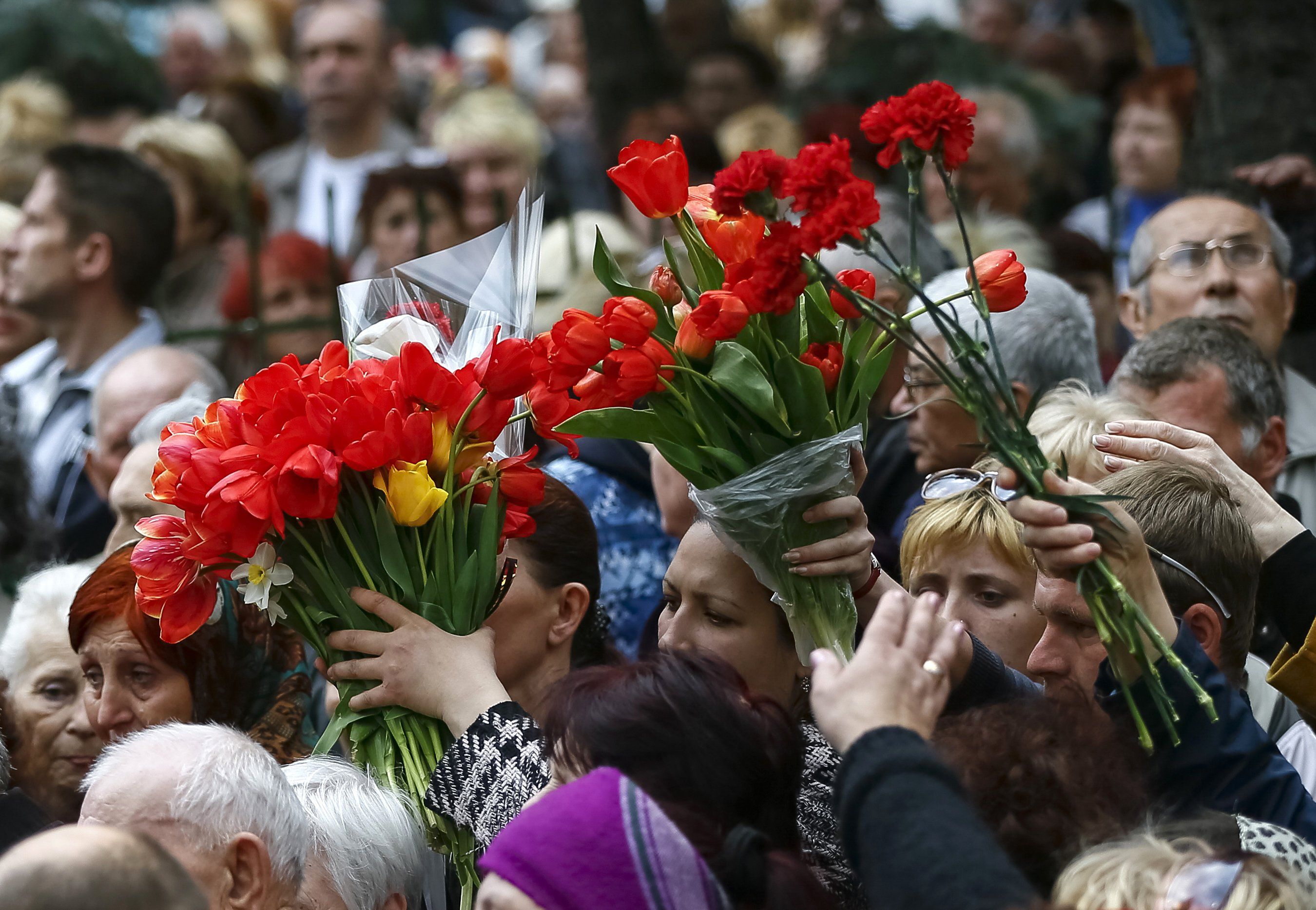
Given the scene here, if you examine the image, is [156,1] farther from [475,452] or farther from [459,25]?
[475,452]

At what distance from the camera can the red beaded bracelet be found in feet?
8.91

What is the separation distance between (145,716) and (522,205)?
55.0 inches

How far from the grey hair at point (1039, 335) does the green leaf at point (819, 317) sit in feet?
4.72

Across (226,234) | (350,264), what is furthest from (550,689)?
(226,234)

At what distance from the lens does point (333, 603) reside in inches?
108

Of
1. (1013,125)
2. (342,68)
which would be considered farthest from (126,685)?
(342,68)

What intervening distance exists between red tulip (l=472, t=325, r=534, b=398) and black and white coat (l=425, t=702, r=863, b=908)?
55 cm

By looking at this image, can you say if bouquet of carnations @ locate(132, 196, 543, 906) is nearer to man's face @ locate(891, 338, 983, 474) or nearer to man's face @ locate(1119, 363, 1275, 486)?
man's face @ locate(891, 338, 983, 474)

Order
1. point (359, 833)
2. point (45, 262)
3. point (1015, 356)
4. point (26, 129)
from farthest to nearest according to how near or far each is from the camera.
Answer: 1. point (26, 129)
2. point (45, 262)
3. point (1015, 356)
4. point (359, 833)

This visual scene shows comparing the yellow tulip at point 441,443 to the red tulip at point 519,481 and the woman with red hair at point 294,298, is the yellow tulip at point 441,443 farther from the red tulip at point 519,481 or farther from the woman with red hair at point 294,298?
the woman with red hair at point 294,298

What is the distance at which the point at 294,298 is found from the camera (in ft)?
20.6

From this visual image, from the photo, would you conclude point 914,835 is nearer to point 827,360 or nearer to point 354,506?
point 827,360

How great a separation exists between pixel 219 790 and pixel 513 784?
472 millimetres

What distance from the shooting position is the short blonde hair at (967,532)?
3268 mm
